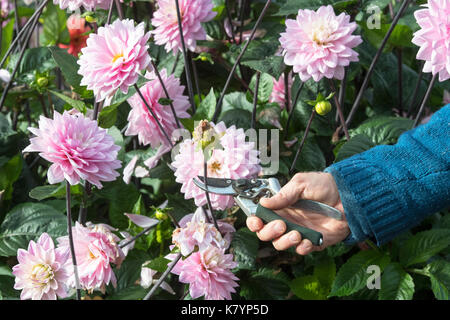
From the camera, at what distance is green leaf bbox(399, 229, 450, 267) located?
1.01 meters

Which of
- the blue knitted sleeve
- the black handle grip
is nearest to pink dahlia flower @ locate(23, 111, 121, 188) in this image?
the black handle grip

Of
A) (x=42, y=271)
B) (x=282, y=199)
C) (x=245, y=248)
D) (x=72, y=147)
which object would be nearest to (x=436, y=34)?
(x=282, y=199)

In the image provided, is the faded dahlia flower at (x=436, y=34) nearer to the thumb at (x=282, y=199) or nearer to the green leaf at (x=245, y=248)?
the thumb at (x=282, y=199)

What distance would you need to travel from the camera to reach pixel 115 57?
91 centimetres

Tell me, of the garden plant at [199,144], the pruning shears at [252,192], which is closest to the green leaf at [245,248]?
the garden plant at [199,144]

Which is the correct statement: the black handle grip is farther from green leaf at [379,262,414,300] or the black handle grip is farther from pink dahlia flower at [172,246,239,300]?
green leaf at [379,262,414,300]

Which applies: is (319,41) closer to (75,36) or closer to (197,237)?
(197,237)

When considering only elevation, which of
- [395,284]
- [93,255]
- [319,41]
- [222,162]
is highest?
[319,41]

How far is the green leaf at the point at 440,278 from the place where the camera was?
0.97 metres

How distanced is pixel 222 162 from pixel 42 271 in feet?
1.07

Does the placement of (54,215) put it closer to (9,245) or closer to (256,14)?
(9,245)

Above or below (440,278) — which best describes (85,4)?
above

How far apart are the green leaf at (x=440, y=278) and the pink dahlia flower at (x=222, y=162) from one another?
13.5 inches

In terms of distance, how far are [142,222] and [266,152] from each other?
0.25m
